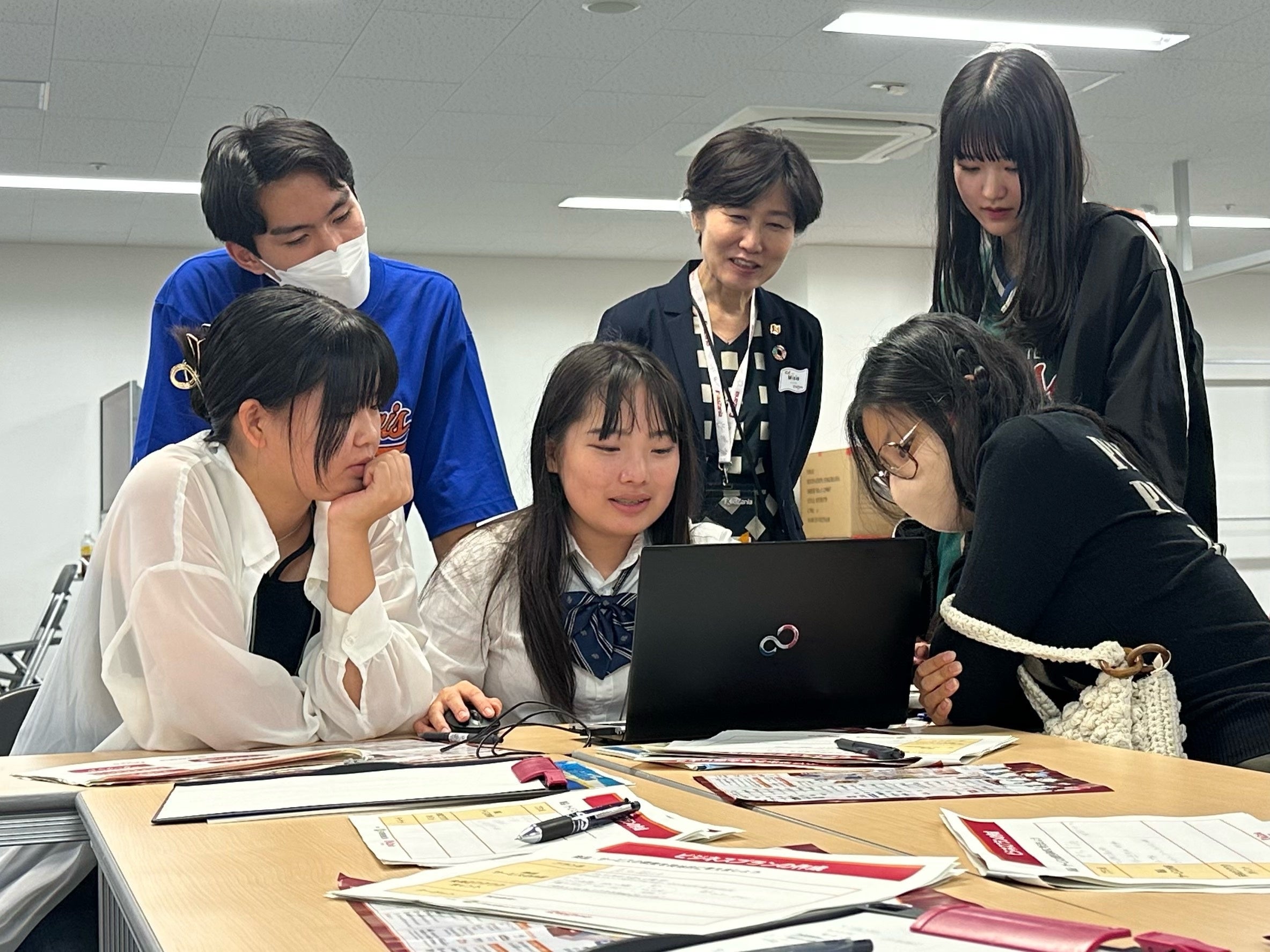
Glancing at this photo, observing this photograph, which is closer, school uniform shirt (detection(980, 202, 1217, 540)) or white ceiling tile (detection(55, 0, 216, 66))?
school uniform shirt (detection(980, 202, 1217, 540))

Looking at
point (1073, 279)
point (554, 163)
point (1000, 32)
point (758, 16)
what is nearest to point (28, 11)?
point (758, 16)

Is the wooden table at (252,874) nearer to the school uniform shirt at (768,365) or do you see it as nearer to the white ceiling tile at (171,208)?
the school uniform shirt at (768,365)

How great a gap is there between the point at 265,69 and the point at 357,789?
14.1ft

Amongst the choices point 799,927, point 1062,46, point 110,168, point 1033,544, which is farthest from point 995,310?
point 110,168

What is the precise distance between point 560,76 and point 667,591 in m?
3.99

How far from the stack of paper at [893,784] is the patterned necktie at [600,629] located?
59 cm

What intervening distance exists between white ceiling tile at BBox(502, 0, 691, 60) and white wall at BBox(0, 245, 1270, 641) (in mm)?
2666

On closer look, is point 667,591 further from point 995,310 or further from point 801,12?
point 801,12

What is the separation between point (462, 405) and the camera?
2447 millimetres

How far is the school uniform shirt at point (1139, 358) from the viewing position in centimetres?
204

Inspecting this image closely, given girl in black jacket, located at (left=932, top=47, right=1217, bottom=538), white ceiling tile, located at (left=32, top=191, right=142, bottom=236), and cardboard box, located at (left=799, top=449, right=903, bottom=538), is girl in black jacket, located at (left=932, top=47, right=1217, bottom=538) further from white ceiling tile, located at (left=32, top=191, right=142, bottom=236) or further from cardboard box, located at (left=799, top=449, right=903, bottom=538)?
white ceiling tile, located at (left=32, top=191, right=142, bottom=236)

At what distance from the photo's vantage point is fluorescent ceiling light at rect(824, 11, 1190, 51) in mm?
4750

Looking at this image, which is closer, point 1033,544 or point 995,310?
point 1033,544

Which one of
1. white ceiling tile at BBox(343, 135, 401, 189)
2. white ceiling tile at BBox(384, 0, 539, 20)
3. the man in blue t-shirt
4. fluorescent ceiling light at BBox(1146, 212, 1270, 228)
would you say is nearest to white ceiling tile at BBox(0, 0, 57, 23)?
white ceiling tile at BBox(384, 0, 539, 20)
